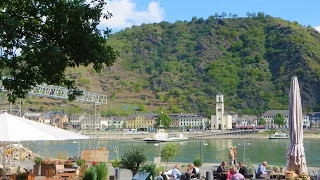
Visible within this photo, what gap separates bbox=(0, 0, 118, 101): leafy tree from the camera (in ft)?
22.2

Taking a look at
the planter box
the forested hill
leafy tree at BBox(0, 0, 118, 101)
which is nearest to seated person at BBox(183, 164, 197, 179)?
the planter box

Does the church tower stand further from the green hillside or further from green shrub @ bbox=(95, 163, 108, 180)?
green shrub @ bbox=(95, 163, 108, 180)

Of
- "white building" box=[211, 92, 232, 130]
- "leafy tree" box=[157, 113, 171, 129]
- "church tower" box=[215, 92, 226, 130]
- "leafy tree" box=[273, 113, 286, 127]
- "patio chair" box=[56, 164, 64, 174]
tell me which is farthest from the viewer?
"white building" box=[211, 92, 232, 130]

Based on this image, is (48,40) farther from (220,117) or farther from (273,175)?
(220,117)

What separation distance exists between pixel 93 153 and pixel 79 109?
450 feet

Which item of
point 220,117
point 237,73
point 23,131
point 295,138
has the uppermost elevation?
point 237,73

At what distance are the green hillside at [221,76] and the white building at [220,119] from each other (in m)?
13.9

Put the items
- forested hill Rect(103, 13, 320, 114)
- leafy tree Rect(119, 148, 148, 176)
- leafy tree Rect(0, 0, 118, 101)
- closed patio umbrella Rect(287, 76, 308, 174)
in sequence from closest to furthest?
leafy tree Rect(0, 0, 118, 101) < closed patio umbrella Rect(287, 76, 308, 174) < leafy tree Rect(119, 148, 148, 176) < forested hill Rect(103, 13, 320, 114)

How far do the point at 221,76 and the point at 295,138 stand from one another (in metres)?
164

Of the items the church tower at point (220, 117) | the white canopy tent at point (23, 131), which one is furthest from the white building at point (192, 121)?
the white canopy tent at point (23, 131)

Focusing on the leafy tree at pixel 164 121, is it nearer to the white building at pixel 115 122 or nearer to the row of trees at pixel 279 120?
the white building at pixel 115 122

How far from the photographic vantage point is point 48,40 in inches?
281

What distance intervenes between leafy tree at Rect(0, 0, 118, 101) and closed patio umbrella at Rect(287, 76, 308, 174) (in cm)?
648

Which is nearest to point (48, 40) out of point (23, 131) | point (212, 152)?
point (23, 131)
